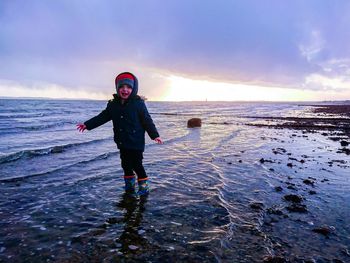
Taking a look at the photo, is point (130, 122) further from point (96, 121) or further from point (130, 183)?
point (130, 183)

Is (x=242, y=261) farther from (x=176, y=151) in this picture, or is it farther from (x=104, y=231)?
(x=176, y=151)

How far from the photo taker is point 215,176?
30.4ft

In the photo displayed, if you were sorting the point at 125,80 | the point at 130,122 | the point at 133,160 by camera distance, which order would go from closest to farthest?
the point at 125,80, the point at 130,122, the point at 133,160

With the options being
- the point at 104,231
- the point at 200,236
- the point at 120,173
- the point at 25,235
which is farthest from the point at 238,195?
the point at 25,235

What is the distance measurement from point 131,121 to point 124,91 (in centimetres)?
77

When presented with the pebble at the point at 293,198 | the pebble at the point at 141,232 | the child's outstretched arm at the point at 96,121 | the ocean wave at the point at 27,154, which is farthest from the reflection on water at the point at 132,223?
the ocean wave at the point at 27,154

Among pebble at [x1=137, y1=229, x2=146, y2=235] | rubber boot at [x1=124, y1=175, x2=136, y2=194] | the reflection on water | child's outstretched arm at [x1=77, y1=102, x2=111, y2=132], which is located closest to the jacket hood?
child's outstretched arm at [x1=77, y1=102, x2=111, y2=132]

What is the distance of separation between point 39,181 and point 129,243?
5367 mm

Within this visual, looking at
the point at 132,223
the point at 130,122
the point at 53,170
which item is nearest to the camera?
the point at 132,223

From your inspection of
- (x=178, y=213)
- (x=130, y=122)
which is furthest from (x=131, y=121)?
(x=178, y=213)

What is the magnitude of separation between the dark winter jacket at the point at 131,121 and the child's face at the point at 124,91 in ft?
0.36

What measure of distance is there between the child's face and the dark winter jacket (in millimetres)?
108

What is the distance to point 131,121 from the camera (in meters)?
6.88

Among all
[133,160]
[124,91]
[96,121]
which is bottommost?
[133,160]
